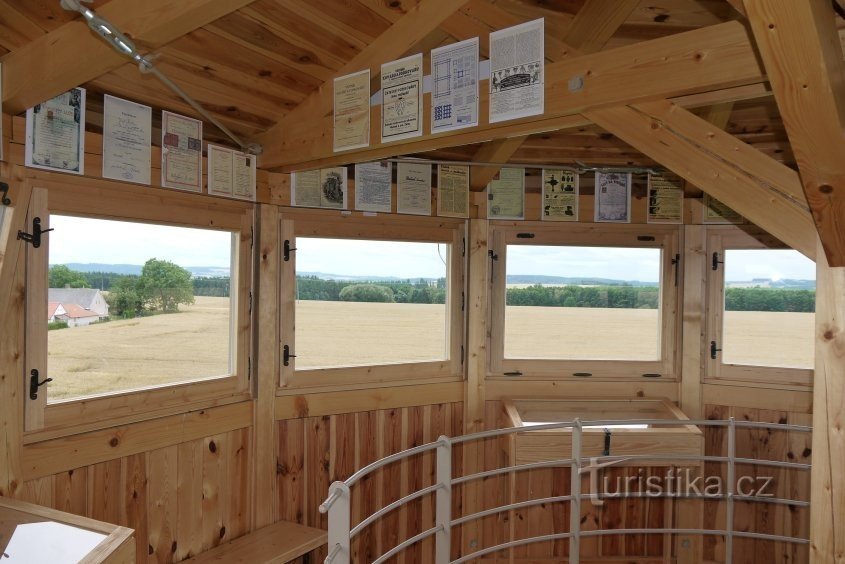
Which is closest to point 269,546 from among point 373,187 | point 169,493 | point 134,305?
point 169,493

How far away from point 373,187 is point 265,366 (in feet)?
3.52

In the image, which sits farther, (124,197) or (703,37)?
(124,197)

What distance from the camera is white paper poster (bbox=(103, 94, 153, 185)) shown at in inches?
98.2

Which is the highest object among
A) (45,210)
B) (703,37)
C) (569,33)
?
(569,33)

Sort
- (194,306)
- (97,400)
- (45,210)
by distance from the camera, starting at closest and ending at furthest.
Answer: (45,210), (97,400), (194,306)

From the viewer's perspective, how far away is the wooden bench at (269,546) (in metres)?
2.82

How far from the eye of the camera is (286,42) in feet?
8.43

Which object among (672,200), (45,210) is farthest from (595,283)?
(45,210)

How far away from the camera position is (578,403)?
3709 mm

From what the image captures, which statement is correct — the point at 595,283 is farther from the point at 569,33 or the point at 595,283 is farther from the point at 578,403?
the point at 569,33

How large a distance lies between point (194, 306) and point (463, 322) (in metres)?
1.49

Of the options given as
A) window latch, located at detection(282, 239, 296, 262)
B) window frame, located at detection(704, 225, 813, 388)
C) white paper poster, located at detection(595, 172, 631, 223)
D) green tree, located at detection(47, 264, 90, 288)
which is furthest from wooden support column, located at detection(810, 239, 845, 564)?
green tree, located at detection(47, 264, 90, 288)

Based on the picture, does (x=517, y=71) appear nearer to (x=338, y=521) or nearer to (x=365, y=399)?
(x=338, y=521)

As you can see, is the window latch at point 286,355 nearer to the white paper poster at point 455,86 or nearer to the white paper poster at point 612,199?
the white paper poster at point 455,86
